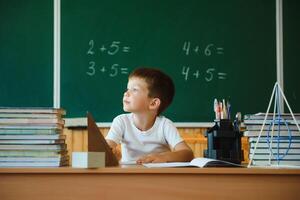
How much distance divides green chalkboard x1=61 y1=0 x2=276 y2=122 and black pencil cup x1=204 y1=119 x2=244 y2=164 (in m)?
1.89

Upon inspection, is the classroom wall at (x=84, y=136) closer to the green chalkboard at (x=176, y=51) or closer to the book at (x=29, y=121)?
the green chalkboard at (x=176, y=51)

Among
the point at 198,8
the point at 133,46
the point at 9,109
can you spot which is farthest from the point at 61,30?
the point at 9,109

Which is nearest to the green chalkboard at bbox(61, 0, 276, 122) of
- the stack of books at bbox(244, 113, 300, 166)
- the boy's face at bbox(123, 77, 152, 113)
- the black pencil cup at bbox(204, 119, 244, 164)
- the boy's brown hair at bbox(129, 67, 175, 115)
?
the boy's brown hair at bbox(129, 67, 175, 115)

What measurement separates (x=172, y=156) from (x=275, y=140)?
0.51 meters

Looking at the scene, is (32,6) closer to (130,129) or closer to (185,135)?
(185,135)

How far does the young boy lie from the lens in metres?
2.29

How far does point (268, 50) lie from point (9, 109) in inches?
98.6

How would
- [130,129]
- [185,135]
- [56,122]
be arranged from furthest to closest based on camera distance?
[185,135] → [130,129] → [56,122]

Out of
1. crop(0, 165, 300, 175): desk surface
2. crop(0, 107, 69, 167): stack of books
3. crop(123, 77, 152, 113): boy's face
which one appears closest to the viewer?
crop(0, 165, 300, 175): desk surface

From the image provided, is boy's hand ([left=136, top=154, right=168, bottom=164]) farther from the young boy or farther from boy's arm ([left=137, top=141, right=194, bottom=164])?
the young boy

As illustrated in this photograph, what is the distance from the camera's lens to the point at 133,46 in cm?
362

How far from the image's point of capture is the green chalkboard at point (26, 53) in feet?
11.7

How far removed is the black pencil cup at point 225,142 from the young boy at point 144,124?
599mm

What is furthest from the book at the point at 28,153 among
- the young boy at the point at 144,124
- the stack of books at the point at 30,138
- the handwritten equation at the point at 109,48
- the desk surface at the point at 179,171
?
the handwritten equation at the point at 109,48
